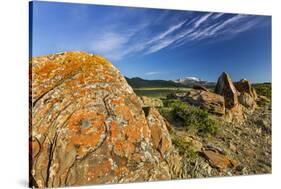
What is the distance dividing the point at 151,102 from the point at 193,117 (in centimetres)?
61

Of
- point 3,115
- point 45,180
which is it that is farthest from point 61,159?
point 3,115

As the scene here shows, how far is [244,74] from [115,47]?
1826mm

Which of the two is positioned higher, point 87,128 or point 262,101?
point 262,101

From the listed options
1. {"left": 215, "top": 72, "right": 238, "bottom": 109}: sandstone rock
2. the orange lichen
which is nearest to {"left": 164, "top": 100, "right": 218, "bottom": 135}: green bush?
{"left": 215, "top": 72, "right": 238, "bottom": 109}: sandstone rock

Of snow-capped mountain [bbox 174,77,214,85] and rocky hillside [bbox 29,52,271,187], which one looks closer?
rocky hillside [bbox 29,52,271,187]

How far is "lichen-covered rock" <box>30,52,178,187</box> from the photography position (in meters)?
5.95

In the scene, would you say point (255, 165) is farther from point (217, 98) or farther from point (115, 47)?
point (115, 47)

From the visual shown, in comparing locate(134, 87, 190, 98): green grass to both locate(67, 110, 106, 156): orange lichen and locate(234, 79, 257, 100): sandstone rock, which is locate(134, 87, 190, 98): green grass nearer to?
locate(67, 110, 106, 156): orange lichen

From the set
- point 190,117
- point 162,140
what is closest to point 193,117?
point 190,117

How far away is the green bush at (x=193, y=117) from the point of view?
6.81m

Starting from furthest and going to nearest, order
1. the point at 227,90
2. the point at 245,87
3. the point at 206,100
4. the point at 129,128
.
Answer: the point at 245,87 < the point at 227,90 < the point at 206,100 < the point at 129,128

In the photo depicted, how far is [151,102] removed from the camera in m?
6.66

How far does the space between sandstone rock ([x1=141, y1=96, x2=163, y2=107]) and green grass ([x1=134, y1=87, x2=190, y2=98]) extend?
4cm

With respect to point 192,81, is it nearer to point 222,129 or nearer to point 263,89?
point 222,129
